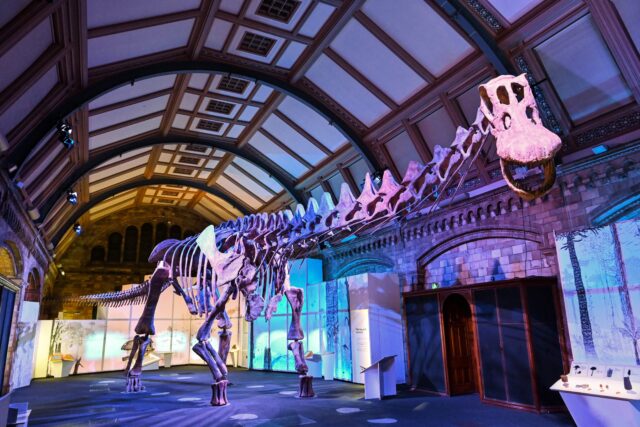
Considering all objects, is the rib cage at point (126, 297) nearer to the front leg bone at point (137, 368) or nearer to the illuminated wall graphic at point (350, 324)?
the front leg bone at point (137, 368)

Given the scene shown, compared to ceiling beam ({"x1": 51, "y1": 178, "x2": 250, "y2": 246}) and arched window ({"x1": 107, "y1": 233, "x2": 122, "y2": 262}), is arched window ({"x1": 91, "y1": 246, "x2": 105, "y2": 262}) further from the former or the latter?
ceiling beam ({"x1": 51, "y1": 178, "x2": 250, "y2": 246})

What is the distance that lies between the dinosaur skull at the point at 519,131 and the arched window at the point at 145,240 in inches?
804

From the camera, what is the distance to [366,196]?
5.37 metres

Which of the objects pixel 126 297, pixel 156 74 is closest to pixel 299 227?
pixel 156 74

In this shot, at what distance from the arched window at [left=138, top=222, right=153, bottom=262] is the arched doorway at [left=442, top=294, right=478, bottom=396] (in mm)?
16798

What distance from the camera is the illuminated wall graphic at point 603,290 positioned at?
227 inches

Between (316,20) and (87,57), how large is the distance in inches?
174

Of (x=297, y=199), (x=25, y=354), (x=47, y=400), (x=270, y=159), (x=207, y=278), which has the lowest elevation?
(x=47, y=400)

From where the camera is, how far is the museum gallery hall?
583 centimetres

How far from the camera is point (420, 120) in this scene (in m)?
9.82

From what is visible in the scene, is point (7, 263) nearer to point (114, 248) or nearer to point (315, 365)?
point (315, 365)

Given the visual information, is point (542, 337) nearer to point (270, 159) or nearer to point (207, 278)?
point (207, 278)

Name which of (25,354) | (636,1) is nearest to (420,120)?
(636,1)

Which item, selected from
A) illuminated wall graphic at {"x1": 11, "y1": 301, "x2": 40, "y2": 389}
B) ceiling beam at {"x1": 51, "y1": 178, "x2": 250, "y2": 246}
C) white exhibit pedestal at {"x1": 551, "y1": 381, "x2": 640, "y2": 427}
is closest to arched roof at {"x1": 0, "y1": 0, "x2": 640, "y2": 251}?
ceiling beam at {"x1": 51, "y1": 178, "x2": 250, "y2": 246}
